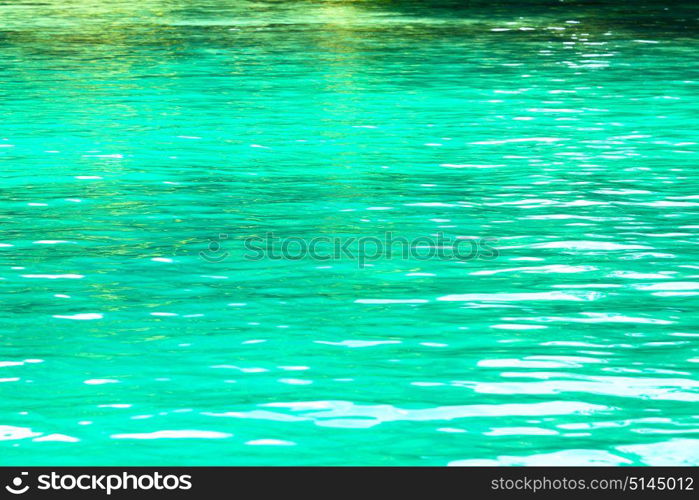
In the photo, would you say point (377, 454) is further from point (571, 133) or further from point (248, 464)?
point (571, 133)

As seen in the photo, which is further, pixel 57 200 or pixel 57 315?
pixel 57 200

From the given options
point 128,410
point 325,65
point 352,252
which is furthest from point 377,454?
point 325,65

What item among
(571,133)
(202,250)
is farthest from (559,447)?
(571,133)

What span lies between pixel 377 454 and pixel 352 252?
4773 mm

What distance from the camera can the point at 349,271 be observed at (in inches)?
468

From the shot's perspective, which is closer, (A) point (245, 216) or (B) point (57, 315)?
(B) point (57, 315)

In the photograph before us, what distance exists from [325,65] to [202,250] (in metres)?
16.0

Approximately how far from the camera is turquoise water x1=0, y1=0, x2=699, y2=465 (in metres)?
8.30

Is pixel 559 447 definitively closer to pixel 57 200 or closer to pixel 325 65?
pixel 57 200

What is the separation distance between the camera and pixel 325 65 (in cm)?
2823

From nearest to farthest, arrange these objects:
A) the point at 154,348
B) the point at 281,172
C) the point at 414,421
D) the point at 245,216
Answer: the point at 414,421 → the point at 154,348 → the point at 245,216 → the point at 281,172

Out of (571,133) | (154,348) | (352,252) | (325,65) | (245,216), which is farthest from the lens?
(325,65)

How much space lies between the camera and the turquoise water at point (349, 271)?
830cm
